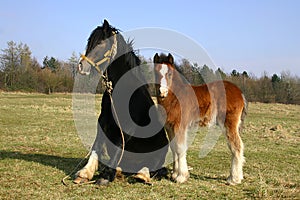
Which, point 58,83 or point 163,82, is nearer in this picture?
point 163,82

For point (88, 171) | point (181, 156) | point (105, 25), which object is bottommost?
point (88, 171)

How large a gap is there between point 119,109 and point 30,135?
8.08m

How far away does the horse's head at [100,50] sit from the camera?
5.99m

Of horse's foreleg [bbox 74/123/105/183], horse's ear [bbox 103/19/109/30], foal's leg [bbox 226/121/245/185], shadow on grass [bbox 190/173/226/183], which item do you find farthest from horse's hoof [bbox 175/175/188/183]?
horse's ear [bbox 103/19/109/30]

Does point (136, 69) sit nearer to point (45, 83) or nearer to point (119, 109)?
point (119, 109)

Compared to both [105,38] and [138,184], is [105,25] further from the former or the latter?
[138,184]

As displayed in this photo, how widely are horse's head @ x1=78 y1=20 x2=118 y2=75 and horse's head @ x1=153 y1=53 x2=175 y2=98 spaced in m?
0.88

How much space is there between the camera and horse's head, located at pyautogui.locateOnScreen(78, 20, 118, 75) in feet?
19.6

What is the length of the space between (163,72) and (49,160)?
399 centimetres

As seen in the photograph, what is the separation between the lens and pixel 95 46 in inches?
240

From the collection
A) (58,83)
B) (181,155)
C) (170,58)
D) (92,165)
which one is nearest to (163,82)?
(170,58)

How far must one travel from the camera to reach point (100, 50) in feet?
20.2

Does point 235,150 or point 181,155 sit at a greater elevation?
point 235,150

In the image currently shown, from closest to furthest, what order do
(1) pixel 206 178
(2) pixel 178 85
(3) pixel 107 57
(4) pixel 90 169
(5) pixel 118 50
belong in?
1. (3) pixel 107 57
2. (4) pixel 90 169
3. (5) pixel 118 50
4. (2) pixel 178 85
5. (1) pixel 206 178
